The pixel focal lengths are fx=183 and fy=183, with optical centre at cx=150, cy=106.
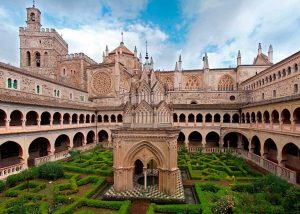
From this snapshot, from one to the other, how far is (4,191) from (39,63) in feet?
108

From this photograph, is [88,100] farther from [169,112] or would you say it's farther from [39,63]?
[169,112]

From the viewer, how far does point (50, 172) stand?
17.2 m

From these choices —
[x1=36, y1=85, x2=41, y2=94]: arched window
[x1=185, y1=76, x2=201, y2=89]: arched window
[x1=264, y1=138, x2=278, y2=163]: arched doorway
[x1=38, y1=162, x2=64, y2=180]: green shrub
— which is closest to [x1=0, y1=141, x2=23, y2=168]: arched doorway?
[x1=38, y1=162, x2=64, y2=180]: green shrub

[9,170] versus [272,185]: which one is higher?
[272,185]

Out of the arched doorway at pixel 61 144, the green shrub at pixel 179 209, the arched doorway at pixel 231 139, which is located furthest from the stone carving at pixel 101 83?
the green shrub at pixel 179 209

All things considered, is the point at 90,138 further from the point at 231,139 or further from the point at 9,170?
the point at 231,139

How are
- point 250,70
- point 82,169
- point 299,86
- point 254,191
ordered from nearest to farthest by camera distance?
point 254,191
point 82,169
point 299,86
point 250,70

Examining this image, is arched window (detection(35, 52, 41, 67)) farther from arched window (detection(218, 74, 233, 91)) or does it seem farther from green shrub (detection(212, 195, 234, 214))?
green shrub (detection(212, 195, 234, 214))

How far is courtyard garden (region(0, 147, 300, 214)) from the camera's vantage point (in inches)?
401

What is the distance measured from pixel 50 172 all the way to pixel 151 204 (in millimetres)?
10854

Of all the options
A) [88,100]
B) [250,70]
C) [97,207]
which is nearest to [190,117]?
[250,70]

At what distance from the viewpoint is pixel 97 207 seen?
40.1 feet

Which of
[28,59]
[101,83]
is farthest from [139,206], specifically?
[28,59]

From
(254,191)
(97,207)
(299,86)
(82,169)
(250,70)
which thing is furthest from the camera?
(250,70)
